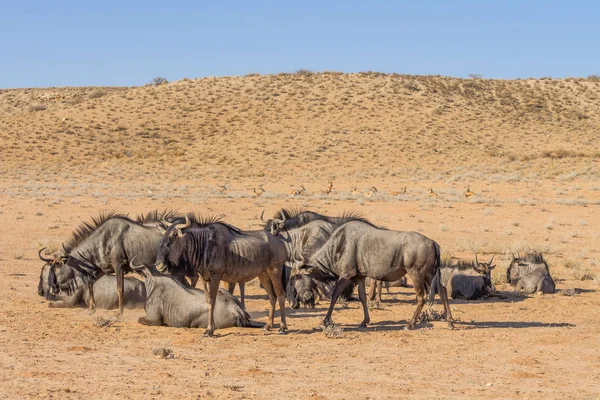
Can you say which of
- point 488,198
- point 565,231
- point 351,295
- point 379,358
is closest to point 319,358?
point 379,358

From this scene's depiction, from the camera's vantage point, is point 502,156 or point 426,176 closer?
point 426,176

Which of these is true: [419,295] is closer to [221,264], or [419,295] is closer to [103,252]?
[221,264]

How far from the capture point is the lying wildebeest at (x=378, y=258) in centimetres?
1172

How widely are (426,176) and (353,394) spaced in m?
42.7

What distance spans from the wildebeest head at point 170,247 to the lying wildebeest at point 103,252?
169 cm

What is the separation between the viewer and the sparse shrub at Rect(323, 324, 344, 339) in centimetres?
1105

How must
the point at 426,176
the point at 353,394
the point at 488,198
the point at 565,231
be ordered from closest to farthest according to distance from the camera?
the point at 353,394, the point at 565,231, the point at 488,198, the point at 426,176

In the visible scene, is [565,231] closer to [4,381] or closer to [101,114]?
[4,381]

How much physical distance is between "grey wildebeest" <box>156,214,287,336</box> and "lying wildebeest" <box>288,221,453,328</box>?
2.72 feet

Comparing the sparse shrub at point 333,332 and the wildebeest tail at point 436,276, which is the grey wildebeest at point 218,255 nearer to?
the sparse shrub at point 333,332

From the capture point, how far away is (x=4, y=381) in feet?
26.4

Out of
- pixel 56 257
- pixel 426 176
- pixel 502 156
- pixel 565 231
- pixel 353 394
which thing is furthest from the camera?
pixel 502 156

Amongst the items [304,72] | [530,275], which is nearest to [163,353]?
[530,275]

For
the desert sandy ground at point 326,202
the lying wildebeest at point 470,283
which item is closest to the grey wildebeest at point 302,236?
the desert sandy ground at point 326,202
